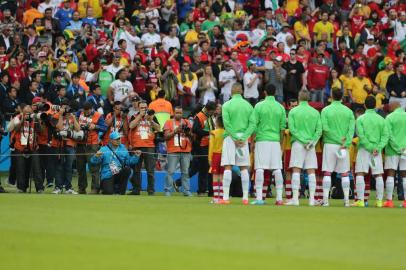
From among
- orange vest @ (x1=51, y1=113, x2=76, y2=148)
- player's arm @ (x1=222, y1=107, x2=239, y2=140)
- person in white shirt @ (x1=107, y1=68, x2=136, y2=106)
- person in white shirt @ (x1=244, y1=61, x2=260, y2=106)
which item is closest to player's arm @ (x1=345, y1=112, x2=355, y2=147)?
player's arm @ (x1=222, y1=107, x2=239, y2=140)

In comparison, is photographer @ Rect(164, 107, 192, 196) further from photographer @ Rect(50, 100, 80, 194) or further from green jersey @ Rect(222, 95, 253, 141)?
green jersey @ Rect(222, 95, 253, 141)

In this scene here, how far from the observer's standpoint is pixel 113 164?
26281mm

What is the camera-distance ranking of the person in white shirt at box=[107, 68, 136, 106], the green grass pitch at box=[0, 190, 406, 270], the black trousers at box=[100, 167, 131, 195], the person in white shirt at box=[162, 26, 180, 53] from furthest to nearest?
the person in white shirt at box=[162, 26, 180, 53]
the person in white shirt at box=[107, 68, 136, 106]
the black trousers at box=[100, 167, 131, 195]
the green grass pitch at box=[0, 190, 406, 270]

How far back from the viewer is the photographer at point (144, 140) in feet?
88.9

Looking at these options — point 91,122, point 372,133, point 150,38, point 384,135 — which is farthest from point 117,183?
point 150,38

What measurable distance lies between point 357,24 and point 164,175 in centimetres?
1242

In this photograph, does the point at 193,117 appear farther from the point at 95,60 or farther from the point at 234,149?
the point at 234,149

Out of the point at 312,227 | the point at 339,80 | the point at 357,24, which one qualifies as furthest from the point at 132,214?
the point at 357,24

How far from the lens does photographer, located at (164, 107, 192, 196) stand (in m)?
27.2

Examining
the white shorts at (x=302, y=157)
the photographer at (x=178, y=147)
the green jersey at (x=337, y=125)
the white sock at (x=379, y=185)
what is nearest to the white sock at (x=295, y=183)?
the white shorts at (x=302, y=157)

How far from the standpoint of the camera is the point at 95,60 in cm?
3225

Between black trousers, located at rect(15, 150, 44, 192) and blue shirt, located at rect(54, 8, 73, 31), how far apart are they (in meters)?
7.24

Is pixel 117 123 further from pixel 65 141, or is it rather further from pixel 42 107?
pixel 42 107

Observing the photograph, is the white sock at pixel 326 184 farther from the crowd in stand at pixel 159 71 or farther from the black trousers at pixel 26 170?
the black trousers at pixel 26 170
